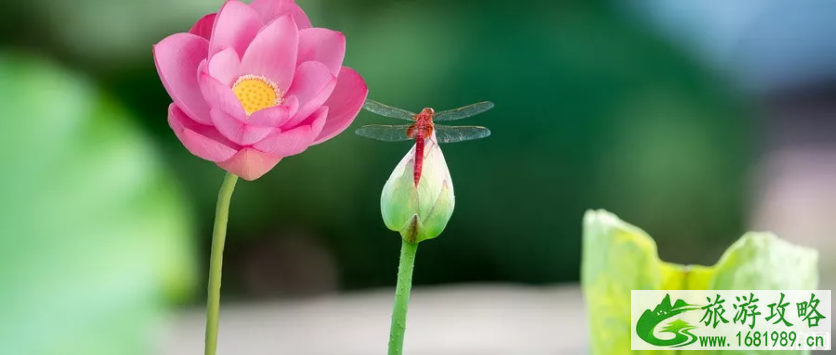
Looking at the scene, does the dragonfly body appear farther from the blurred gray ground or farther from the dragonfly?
the blurred gray ground

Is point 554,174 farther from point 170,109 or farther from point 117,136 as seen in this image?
point 170,109

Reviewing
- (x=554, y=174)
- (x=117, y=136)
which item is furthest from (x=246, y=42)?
(x=554, y=174)

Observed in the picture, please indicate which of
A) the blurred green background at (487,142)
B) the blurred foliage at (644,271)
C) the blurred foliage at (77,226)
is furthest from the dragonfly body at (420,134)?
the blurred green background at (487,142)

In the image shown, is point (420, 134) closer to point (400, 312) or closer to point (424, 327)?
point (400, 312)

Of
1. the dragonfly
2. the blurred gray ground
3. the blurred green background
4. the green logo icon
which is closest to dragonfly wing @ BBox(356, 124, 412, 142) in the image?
the dragonfly

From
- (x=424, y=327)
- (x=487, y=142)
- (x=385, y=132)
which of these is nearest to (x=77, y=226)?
(x=385, y=132)
